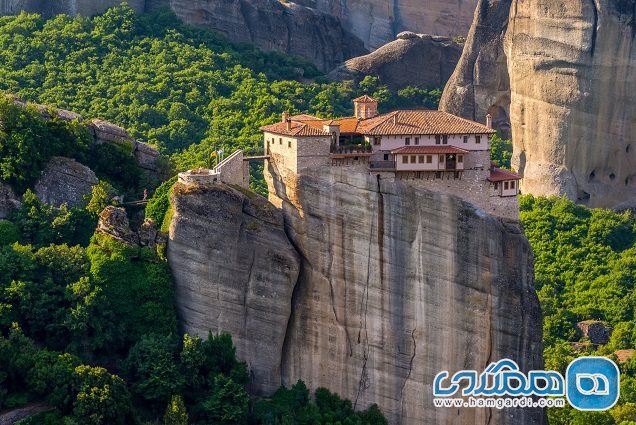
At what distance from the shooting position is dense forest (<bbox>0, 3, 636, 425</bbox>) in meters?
68.7

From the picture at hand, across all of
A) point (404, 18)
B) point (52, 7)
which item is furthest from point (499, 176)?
point (404, 18)

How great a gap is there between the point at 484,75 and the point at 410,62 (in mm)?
7262

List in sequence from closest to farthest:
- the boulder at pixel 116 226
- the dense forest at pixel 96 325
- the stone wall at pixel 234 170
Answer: the dense forest at pixel 96 325 → the boulder at pixel 116 226 → the stone wall at pixel 234 170

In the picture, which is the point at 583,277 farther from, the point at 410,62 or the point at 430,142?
the point at 410,62

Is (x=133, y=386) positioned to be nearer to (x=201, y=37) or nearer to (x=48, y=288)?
(x=48, y=288)

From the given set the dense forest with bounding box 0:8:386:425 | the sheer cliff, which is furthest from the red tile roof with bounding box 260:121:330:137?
the dense forest with bounding box 0:8:386:425

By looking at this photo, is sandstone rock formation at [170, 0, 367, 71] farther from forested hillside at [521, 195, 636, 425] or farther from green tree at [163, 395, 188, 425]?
green tree at [163, 395, 188, 425]

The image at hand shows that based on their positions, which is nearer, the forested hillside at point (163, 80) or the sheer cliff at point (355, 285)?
the sheer cliff at point (355, 285)

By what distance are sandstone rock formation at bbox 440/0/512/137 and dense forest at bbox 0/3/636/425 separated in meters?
1.98

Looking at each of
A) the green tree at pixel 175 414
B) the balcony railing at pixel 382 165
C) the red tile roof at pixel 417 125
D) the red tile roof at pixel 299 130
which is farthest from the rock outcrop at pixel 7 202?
the balcony railing at pixel 382 165

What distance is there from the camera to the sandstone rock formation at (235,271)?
231ft

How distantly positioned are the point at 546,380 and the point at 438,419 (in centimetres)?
421

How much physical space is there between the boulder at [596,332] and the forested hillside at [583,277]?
0.24 m

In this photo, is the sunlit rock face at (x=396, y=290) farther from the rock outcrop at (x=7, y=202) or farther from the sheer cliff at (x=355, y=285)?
the rock outcrop at (x=7, y=202)
